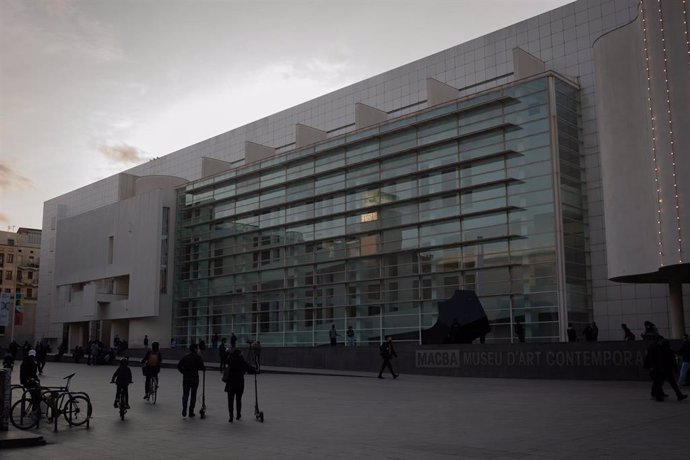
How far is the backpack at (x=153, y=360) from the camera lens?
64.3 ft

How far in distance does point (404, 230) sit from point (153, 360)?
89.8 feet

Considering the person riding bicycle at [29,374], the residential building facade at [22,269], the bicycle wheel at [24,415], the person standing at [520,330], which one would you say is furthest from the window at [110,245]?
the bicycle wheel at [24,415]

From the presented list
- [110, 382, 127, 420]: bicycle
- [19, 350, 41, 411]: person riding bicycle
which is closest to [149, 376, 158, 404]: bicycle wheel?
[110, 382, 127, 420]: bicycle

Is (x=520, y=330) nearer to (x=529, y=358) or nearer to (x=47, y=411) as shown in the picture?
(x=529, y=358)

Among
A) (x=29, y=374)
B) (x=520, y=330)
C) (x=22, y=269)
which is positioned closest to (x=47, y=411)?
(x=29, y=374)

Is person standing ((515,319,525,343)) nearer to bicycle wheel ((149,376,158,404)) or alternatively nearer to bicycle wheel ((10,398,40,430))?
bicycle wheel ((149,376,158,404))

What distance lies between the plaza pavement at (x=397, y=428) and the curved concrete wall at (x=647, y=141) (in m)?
8.14

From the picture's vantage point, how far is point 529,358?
91.0 ft

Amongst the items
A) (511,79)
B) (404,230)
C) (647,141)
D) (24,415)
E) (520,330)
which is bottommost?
(24,415)

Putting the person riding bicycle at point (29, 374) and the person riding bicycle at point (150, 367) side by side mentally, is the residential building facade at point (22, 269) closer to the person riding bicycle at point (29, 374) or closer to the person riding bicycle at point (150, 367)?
the person riding bicycle at point (150, 367)

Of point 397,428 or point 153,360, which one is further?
point 153,360

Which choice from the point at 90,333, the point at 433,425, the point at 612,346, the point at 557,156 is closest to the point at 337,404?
the point at 433,425

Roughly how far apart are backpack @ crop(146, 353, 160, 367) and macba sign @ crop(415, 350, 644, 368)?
47.7ft

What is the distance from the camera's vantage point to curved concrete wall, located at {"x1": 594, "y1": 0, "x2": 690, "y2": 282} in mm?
26359
